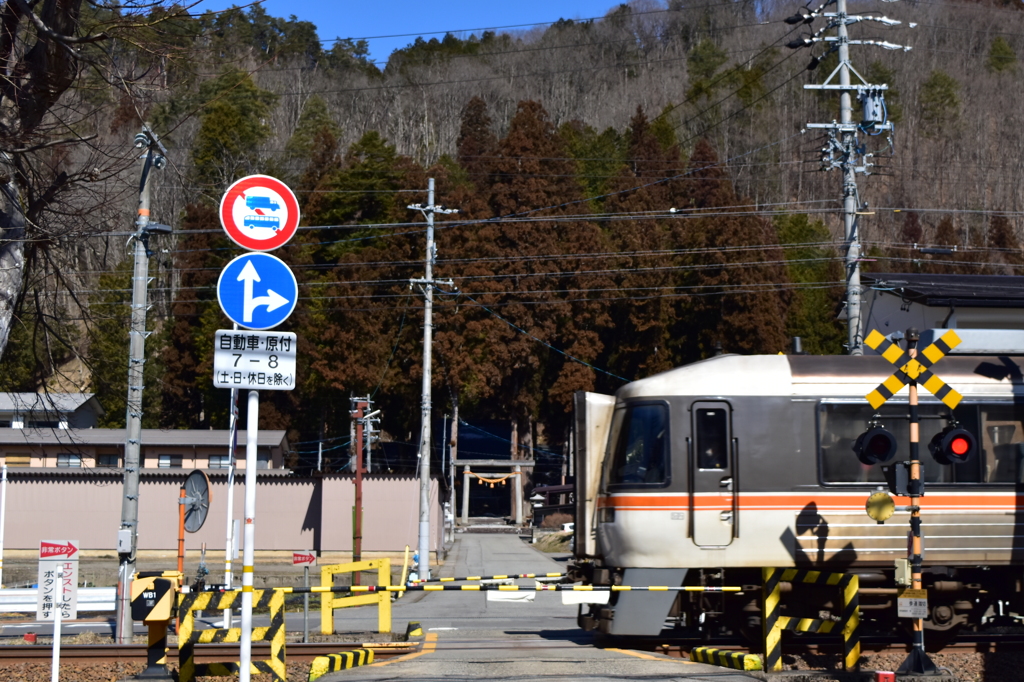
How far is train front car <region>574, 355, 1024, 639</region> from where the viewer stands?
11.8 metres

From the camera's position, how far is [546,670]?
976 cm

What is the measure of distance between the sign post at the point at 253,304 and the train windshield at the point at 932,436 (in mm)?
7077

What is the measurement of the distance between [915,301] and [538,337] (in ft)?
84.3

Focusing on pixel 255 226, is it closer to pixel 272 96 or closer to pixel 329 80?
pixel 272 96

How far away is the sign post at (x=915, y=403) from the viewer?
10023mm

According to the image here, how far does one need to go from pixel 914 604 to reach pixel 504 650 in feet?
14.8

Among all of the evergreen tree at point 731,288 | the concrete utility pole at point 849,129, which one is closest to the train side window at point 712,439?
the concrete utility pole at point 849,129

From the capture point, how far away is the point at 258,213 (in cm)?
769

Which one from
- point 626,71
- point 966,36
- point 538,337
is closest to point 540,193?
point 538,337

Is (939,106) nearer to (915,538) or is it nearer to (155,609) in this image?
(915,538)

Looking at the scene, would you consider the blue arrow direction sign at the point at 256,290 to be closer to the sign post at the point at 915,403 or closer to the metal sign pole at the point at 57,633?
the metal sign pole at the point at 57,633

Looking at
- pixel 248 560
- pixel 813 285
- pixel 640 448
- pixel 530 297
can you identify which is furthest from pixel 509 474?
pixel 248 560

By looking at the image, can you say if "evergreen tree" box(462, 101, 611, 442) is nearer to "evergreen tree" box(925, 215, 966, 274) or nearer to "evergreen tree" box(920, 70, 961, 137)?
"evergreen tree" box(925, 215, 966, 274)

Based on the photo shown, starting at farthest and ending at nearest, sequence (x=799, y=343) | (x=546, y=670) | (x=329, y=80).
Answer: (x=329, y=80)
(x=799, y=343)
(x=546, y=670)
